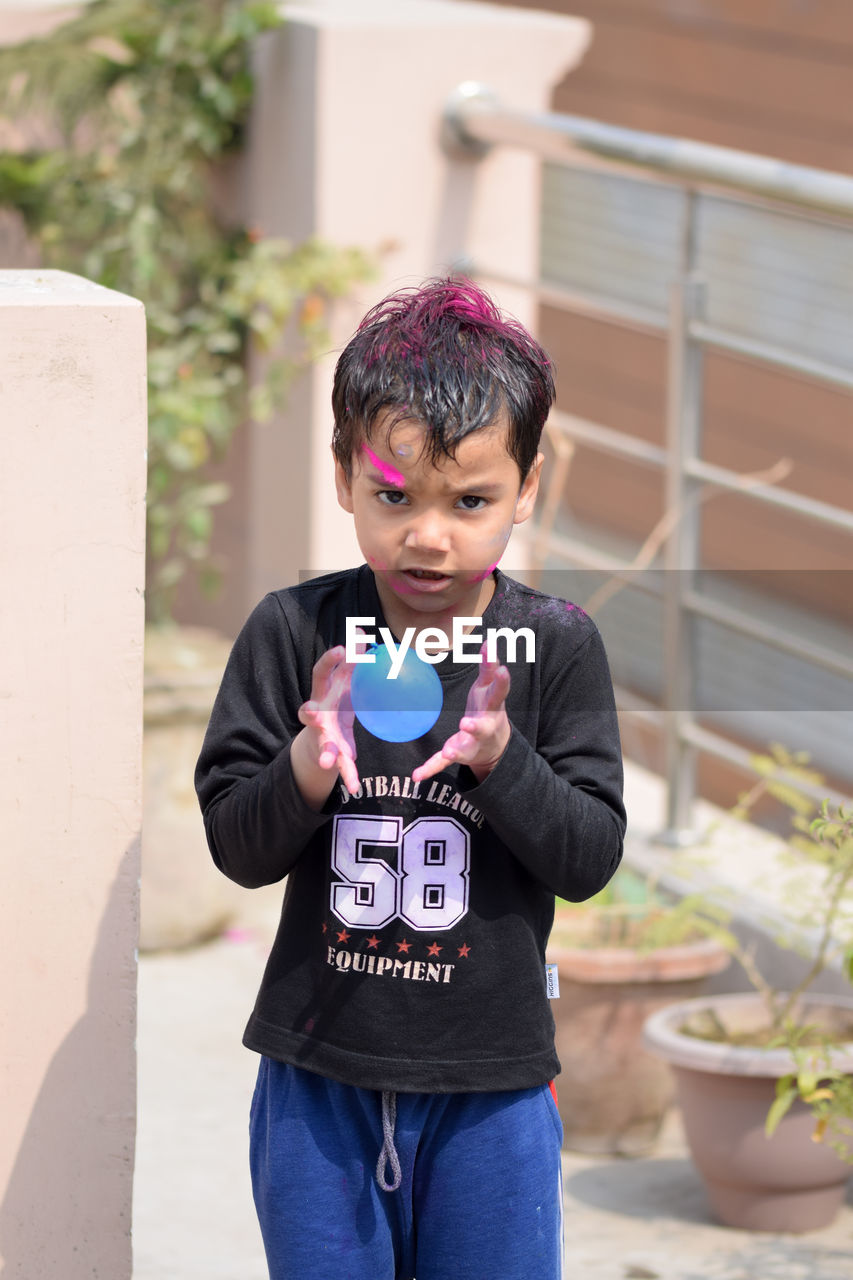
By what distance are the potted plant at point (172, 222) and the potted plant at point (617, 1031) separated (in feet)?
4.67

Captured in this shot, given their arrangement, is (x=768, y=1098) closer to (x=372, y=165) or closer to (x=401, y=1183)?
(x=401, y=1183)

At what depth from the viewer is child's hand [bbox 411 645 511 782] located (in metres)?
1.42

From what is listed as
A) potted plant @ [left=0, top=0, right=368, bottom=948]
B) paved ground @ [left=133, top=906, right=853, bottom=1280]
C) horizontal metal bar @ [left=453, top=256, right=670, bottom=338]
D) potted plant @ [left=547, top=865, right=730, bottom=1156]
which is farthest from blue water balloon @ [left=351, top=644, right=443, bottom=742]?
potted plant @ [left=0, top=0, right=368, bottom=948]

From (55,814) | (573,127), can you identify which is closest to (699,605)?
(573,127)

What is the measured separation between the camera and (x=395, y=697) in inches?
58.7

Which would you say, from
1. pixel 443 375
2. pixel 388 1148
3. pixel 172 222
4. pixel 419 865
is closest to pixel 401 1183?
pixel 388 1148

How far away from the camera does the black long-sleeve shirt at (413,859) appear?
155 centimetres

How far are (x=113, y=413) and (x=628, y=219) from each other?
5017 millimetres

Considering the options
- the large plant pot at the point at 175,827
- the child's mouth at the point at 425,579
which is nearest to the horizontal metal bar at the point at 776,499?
the large plant pot at the point at 175,827

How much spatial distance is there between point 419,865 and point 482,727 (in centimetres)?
20

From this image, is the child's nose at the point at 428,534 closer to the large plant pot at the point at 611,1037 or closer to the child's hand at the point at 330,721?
the child's hand at the point at 330,721

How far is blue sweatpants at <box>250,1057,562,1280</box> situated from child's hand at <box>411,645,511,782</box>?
0.34 metres

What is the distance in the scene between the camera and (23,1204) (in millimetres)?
1838

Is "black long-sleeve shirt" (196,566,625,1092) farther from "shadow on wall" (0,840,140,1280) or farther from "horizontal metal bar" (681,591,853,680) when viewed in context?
"horizontal metal bar" (681,591,853,680)
